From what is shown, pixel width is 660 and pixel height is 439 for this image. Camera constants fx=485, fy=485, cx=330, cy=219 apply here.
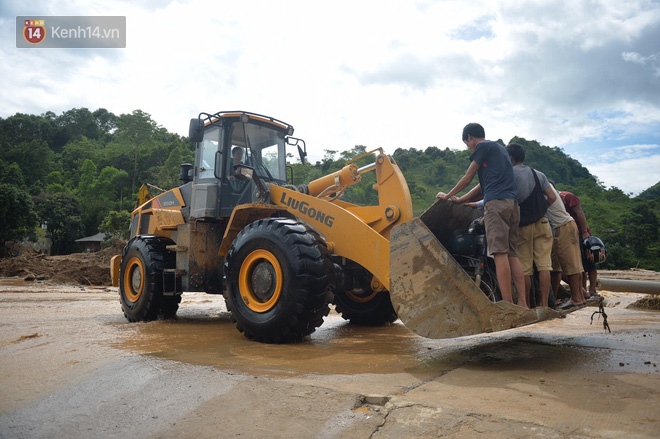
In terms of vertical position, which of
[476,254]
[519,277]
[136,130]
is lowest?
[519,277]

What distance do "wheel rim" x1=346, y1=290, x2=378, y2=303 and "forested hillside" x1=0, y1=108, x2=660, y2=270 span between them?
2.21 m

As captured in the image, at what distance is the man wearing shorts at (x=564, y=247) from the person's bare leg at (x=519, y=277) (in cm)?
94

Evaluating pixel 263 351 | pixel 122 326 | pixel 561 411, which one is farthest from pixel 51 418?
pixel 122 326

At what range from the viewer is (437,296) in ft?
12.9

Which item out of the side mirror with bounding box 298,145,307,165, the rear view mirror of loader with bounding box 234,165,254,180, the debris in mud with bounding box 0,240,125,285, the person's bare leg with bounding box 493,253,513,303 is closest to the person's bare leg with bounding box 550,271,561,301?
the person's bare leg with bounding box 493,253,513,303

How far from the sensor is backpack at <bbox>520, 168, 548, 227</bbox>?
14.9ft

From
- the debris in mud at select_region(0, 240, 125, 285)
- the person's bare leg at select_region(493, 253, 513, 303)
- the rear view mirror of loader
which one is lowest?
the debris in mud at select_region(0, 240, 125, 285)

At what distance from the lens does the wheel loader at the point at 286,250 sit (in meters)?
3.98

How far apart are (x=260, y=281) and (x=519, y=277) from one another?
2643 mm

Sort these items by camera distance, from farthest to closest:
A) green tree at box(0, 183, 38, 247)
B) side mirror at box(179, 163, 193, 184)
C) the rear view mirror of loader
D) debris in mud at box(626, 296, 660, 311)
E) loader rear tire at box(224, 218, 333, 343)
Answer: green tree at box(0, 183, 38, 247) → debris in mud at box(626, 296, 660, 311) → side mirror at box(179, 163, 193, 184) → the rear view mirror of loader → loader rear tire at box(224, 218, 333, 343)

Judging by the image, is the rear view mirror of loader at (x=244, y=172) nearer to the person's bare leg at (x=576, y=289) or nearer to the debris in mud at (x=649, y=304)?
the person's bare leg at (x=576, y=289)

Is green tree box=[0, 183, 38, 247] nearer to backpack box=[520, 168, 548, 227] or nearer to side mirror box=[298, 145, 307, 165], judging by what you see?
side mirror box=[298, 145, 307, 165]

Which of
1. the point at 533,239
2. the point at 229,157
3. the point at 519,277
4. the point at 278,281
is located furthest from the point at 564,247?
the point at 229,157

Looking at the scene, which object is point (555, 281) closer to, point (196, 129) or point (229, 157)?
point (229, 157)
